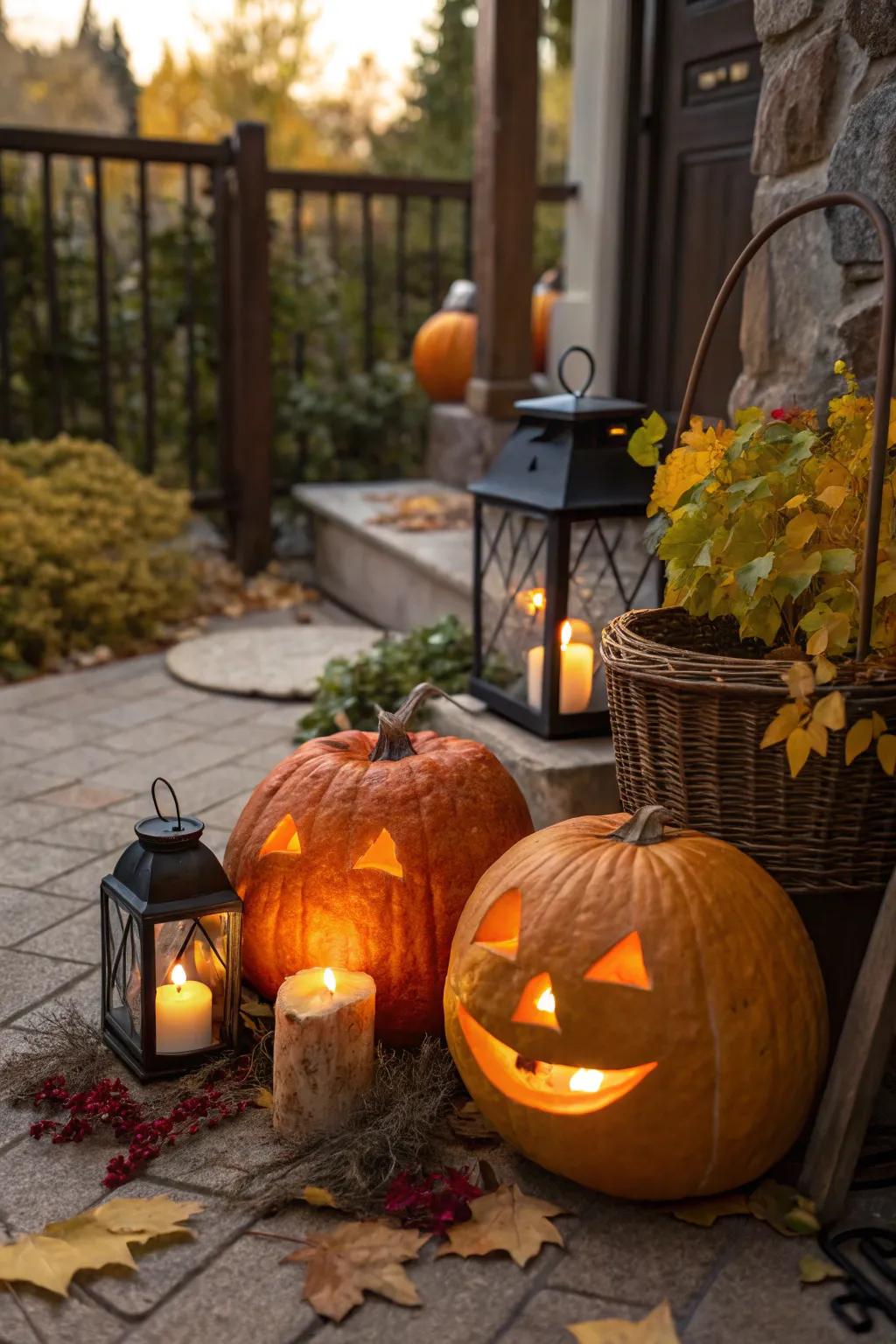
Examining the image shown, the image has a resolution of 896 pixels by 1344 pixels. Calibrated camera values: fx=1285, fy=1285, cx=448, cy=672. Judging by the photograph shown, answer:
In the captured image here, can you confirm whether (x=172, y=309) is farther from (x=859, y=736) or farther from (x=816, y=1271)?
(x=816, y=1271)

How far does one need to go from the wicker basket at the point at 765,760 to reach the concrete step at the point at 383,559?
231 centimetres

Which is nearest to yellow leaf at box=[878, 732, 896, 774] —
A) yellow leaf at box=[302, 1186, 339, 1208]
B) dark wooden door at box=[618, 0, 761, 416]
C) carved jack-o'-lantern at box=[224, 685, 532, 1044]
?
carved jack-o'-lantern at box=[224, 685, 532, 1044]

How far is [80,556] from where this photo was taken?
15.9 feet

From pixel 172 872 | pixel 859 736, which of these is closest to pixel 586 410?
pixel 859 736

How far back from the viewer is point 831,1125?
1697mm

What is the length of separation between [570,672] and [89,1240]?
56.3 inches

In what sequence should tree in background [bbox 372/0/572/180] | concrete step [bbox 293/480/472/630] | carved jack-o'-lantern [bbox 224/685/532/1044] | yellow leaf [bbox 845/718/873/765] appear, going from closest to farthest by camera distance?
yellow leaf [bbox 845/718/873/765] < carved jack-o'-lantern [bbox 224/685/532/1044] < concrete step [bbox 293/480/472/630] < tree in background [bbox 372/0/572/180]

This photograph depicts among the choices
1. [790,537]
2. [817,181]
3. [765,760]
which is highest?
[817,181]

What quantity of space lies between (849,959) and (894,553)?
602 millimetres

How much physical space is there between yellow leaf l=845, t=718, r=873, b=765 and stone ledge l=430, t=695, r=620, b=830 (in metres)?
0.93

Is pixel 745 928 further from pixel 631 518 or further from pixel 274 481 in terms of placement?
pixel 274 481

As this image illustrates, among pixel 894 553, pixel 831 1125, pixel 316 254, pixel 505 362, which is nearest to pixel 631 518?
pixel 894 553

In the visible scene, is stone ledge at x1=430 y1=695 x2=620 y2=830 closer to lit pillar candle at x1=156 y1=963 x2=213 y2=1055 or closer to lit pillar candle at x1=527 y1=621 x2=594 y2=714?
lit pillar candle at x1=527 y1=621 x2=594 y2=714

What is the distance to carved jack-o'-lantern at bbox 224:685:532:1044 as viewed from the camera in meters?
2.08
